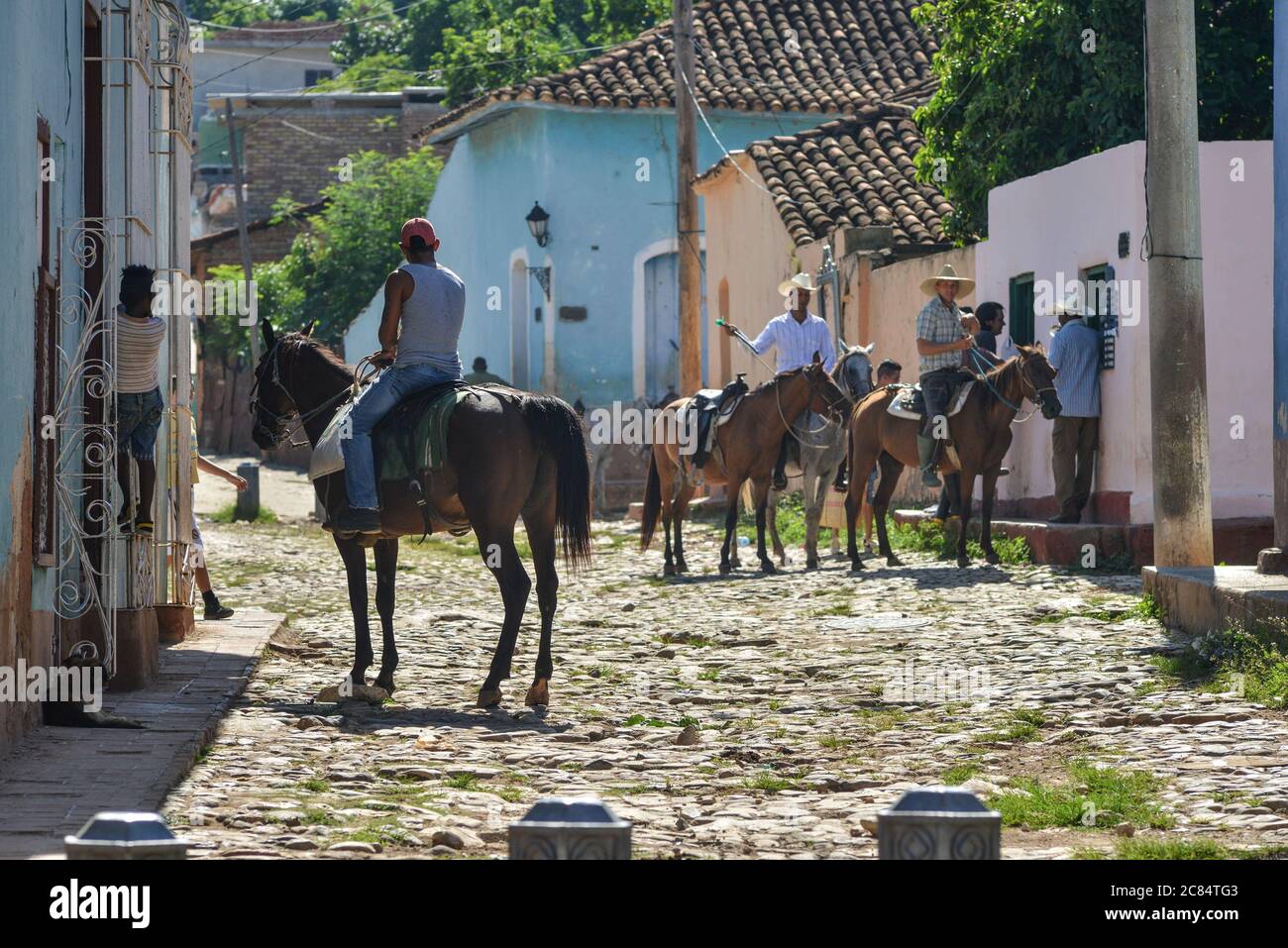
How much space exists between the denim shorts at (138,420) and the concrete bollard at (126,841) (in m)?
6.25

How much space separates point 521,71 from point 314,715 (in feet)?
118

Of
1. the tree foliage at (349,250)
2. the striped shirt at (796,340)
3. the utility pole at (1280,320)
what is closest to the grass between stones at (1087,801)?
the utility pole at (1280,320)

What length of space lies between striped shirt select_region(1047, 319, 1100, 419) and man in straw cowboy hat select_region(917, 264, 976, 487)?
0.80 m

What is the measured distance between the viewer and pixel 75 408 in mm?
9703

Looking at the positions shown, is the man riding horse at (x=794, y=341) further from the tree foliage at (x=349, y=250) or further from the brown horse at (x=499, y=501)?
the tree foliage at (x=349, y=250)

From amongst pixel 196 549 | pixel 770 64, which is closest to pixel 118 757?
pixel 196 549

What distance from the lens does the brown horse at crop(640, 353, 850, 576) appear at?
17.6 metres

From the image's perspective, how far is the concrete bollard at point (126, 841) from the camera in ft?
13.4

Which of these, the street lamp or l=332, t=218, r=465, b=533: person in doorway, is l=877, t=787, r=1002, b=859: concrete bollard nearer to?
l=332, t=218, r=465, b=533: person in doorway

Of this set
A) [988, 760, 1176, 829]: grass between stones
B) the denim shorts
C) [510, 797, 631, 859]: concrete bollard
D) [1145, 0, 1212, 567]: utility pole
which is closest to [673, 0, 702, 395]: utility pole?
[1145, 0, 1212, 567]: utility pole

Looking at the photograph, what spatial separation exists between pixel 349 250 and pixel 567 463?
33.7 meters

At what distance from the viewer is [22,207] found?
8.63m
